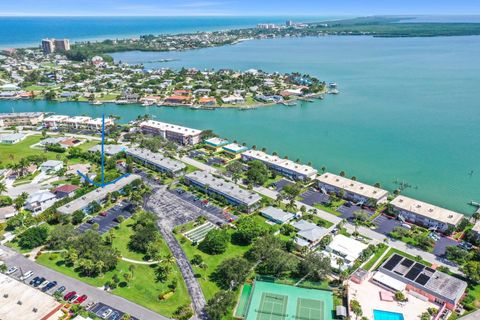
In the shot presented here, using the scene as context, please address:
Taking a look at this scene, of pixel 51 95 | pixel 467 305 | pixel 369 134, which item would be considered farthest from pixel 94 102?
pixel 467 305

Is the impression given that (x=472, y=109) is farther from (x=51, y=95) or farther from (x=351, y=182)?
(x=51, y=95)

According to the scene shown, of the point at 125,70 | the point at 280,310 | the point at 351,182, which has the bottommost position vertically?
the point at 280,310

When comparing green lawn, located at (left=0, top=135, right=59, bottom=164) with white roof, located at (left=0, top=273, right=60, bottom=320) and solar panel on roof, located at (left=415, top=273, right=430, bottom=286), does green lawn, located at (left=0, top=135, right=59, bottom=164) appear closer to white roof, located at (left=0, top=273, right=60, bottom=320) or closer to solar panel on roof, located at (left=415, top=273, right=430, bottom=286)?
white roof, located at (left=0, top=273, right=60, bottom=320)

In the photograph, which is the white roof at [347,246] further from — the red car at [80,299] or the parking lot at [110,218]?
the parking lot at [110,218]

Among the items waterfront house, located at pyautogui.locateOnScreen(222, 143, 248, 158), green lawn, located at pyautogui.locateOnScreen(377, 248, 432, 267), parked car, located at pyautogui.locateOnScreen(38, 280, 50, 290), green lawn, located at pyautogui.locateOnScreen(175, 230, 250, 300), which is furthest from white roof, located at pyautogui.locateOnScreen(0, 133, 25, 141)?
green lawn, located at pyautogui.locateOnScreen(377, 248, 432, 267)

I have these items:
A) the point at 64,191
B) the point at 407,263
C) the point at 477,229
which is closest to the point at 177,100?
the point at 64,191

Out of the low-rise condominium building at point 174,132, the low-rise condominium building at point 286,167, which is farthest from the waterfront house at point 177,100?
the low-rise condominium building at point 286,167

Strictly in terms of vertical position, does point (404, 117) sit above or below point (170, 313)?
above
